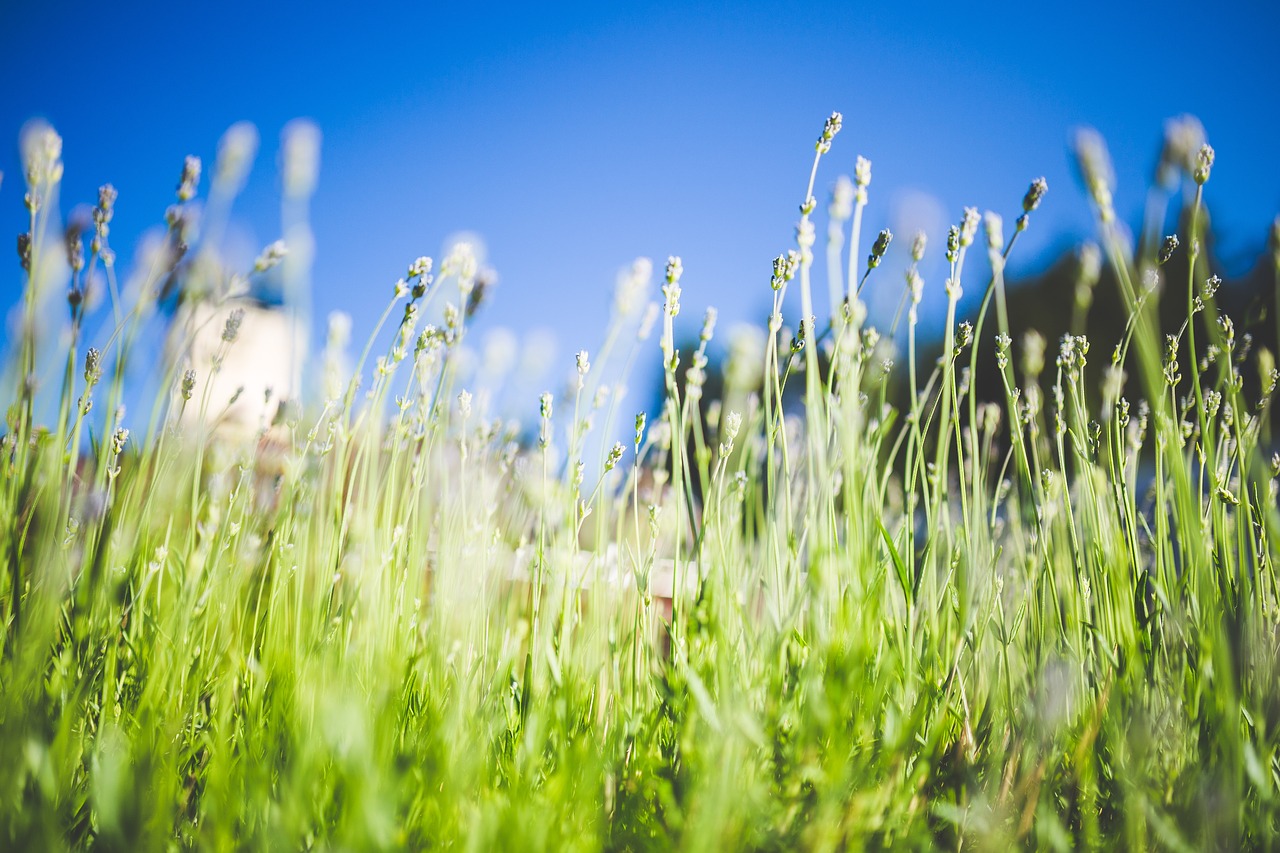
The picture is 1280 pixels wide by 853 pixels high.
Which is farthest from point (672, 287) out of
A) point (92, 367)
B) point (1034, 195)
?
point (92, 367)

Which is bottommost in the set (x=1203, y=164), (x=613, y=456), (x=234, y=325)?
(x=613, y=456)

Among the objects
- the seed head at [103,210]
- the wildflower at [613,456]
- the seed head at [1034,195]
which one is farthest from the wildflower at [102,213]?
the seed head at [1034,195]

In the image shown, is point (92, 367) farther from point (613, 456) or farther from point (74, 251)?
point (613, 456)

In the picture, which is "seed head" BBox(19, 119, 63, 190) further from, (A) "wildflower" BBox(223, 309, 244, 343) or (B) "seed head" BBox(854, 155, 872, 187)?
(B) "seed head" BBox(854, 155, 872, 187)

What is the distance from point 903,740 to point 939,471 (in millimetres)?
380

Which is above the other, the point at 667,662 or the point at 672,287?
the point at 672,287

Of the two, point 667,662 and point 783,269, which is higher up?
point 783,269

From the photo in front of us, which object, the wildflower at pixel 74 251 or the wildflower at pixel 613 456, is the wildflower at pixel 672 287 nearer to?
the wildflower at pixel 613 456

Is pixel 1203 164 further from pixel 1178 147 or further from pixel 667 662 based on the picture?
pixel 667 662

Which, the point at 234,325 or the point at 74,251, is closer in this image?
the point at 74,251

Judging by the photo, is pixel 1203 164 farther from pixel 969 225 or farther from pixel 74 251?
pixel 74 251

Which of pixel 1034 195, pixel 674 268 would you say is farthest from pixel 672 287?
pixel 1034 195

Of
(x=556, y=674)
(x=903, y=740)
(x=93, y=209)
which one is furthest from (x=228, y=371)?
(x=903, y=740)

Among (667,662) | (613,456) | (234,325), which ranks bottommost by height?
(667,662)
